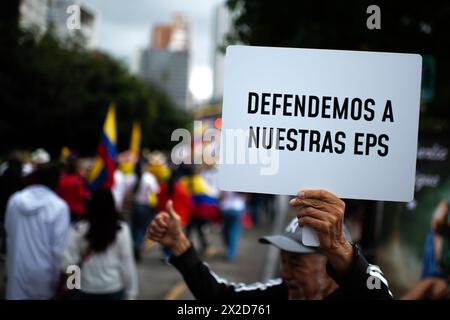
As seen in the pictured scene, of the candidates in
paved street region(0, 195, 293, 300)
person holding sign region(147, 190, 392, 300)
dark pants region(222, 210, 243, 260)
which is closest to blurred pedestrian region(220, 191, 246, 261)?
dark pants region(222, 210, 243, 260)

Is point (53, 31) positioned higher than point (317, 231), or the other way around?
point (53, 31)

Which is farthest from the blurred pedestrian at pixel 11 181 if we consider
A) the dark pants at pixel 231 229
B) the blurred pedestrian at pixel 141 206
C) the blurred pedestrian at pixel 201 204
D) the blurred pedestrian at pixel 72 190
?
the dark pants at pixel 231 229

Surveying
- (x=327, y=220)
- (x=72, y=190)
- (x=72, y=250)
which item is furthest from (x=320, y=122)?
(x=72, y=190)

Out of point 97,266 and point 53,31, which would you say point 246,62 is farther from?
point 53,31

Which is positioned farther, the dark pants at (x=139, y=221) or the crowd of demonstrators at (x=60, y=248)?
the dark pants at (x=139, y=221)

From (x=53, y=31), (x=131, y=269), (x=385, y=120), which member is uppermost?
(x=53, y=31)

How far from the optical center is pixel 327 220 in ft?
6.35

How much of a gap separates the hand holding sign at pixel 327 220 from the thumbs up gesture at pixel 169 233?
3.35 feet

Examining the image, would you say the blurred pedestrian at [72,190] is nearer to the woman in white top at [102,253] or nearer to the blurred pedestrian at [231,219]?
the blurred pedestrian at [231,219]

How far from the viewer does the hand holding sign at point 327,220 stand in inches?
76.2
